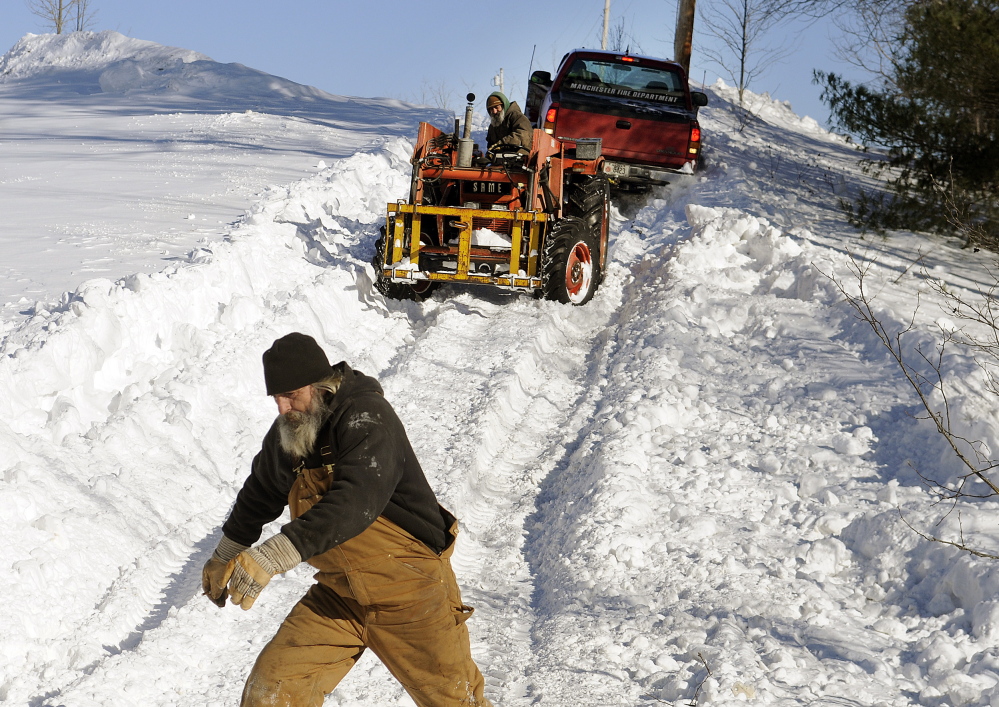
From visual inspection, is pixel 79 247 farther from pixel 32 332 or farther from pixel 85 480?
pixel 85 480

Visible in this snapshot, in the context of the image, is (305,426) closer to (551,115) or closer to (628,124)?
(551,115)

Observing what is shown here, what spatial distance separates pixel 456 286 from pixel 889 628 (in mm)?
6238

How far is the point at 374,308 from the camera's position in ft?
27.0

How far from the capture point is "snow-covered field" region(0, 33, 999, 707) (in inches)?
148

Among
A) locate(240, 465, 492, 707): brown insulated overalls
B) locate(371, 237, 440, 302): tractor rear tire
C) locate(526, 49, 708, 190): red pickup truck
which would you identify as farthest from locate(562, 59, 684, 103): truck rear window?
locate(240, 465, 492, 707): brown insulated overalls

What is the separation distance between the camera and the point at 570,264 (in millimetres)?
8477

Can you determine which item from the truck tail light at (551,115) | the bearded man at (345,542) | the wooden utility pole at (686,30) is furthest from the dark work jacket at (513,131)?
the wooden utility pole at (686,30)

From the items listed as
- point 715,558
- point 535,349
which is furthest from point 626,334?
point 715,558

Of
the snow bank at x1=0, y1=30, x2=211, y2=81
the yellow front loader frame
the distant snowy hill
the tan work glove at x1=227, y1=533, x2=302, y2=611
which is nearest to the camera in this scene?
the tan work glove at x1=227, y1=533, x2=302, y2=611

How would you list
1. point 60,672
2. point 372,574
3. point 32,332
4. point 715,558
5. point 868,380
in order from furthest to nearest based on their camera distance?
point 868,380
point 32,332
point 715,558
point 60,672
point 372,574

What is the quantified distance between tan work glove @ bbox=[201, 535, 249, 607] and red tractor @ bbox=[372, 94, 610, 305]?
5.08m

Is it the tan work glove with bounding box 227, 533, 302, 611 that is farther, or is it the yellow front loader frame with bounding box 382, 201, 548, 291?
the yellow front loader frame with bounding box 382, 201, 548, 291

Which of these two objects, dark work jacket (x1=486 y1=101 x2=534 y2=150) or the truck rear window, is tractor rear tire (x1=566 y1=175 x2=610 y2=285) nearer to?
dark work jacket (x1=486 y1=101 x2=534 y2=150)

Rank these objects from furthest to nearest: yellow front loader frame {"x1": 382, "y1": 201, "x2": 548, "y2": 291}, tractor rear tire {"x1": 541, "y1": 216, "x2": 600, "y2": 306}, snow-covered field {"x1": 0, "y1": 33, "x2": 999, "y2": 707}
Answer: tractor rear tire {"x1": 541, "y1": 216, "x2": 600, "y2": 306} < yellow front loader frame {"x1": 382, "y1": 201, "x2": 548, "y2": 291} < snow-covered field {"x1": 0, "y1": 33, "x2": 999, "y2": 707}
